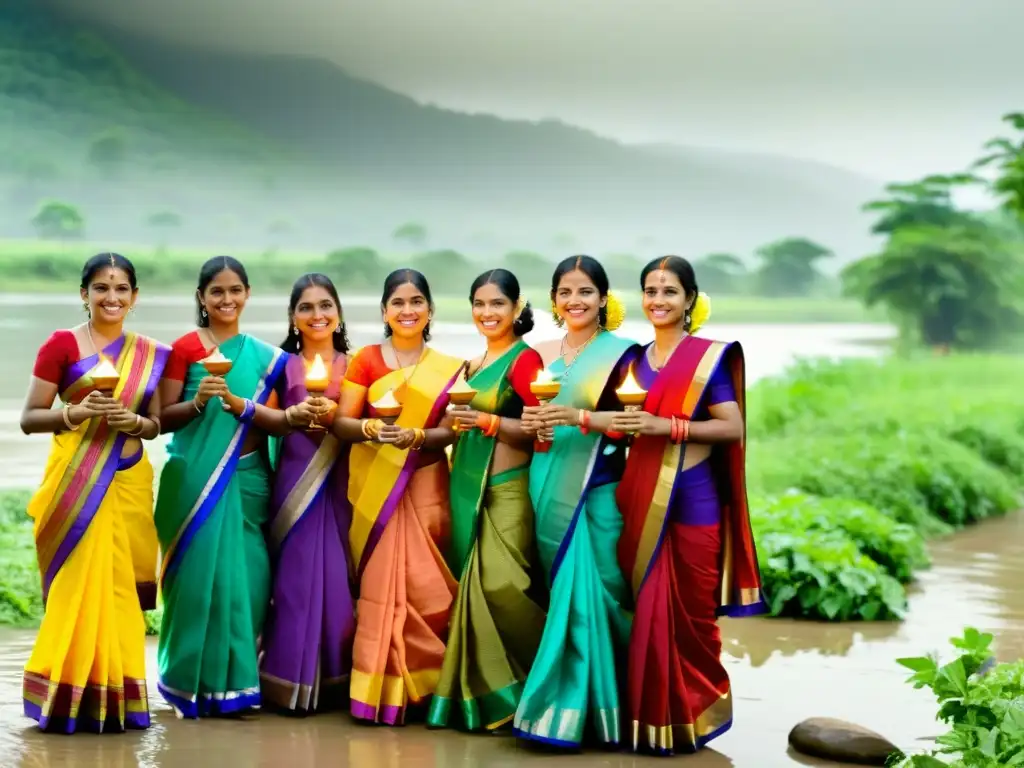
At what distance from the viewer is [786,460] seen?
11477 mm

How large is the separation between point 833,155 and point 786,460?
19.3 m

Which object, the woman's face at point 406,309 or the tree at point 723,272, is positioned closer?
the woman's face at point 406,309

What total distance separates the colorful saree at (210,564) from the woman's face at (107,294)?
1.28ft

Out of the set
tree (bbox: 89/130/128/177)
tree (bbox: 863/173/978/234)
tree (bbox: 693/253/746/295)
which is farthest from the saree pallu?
tree (bbox: 693/253/746/295)

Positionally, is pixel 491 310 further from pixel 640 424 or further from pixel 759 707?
pixel 759 707

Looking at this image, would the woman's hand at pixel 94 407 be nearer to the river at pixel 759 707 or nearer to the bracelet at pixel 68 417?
the bracelet at pixel 68 417

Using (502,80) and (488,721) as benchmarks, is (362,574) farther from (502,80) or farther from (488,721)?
(502,80)

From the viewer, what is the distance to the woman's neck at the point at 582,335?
543cm

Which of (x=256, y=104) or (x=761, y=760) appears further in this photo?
(x=256, y=104)

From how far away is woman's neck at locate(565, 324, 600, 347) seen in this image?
543cm

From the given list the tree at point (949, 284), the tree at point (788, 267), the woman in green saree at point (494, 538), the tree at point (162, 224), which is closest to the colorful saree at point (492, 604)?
the woman in green saree at point (494, 538)

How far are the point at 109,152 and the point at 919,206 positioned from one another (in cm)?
1518

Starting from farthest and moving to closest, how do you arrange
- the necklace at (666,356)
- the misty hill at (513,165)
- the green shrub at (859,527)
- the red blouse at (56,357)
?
the misty hill at (513,165), the green shrub at (859,527), the necklace at (666,356), the red blouse at (56,357)

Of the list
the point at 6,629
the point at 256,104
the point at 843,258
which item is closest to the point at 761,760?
the point at 6,629
